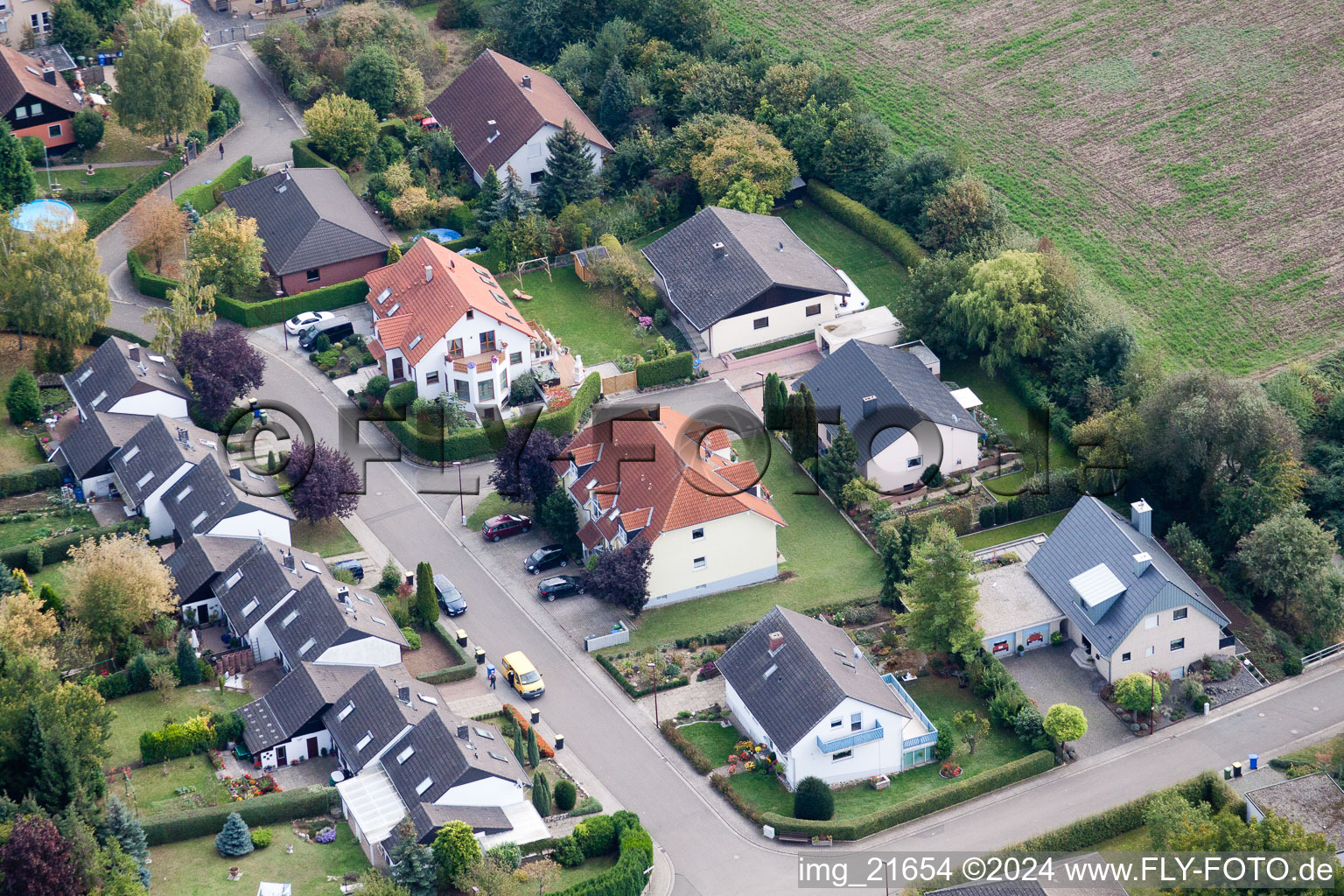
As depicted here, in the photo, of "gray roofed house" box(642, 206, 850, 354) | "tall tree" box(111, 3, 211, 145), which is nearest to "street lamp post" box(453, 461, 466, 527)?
"gray roofed house" box(642, 206, 850, 354)

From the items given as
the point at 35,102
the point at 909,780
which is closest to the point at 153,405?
the point at 35,102

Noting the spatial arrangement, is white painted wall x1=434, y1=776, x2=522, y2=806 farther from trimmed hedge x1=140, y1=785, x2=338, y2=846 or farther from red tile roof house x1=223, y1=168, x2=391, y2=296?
red tile roof house x1=223, y1=168, x2=391, y2=296

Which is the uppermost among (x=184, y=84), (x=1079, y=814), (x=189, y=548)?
(x=184, y=84)

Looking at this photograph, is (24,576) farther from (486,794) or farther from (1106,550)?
(1106,550)

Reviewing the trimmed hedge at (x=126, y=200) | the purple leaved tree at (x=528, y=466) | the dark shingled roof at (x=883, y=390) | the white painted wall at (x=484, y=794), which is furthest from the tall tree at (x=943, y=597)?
the trimmed hedge at (x=126, y=200)

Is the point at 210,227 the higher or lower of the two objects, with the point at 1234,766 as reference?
higher

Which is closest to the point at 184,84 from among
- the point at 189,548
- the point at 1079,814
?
the point at 189,548

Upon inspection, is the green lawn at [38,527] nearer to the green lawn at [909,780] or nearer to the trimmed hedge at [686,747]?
the trimmed hedge at [686,747]

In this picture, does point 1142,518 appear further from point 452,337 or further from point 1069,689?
point 452,337
